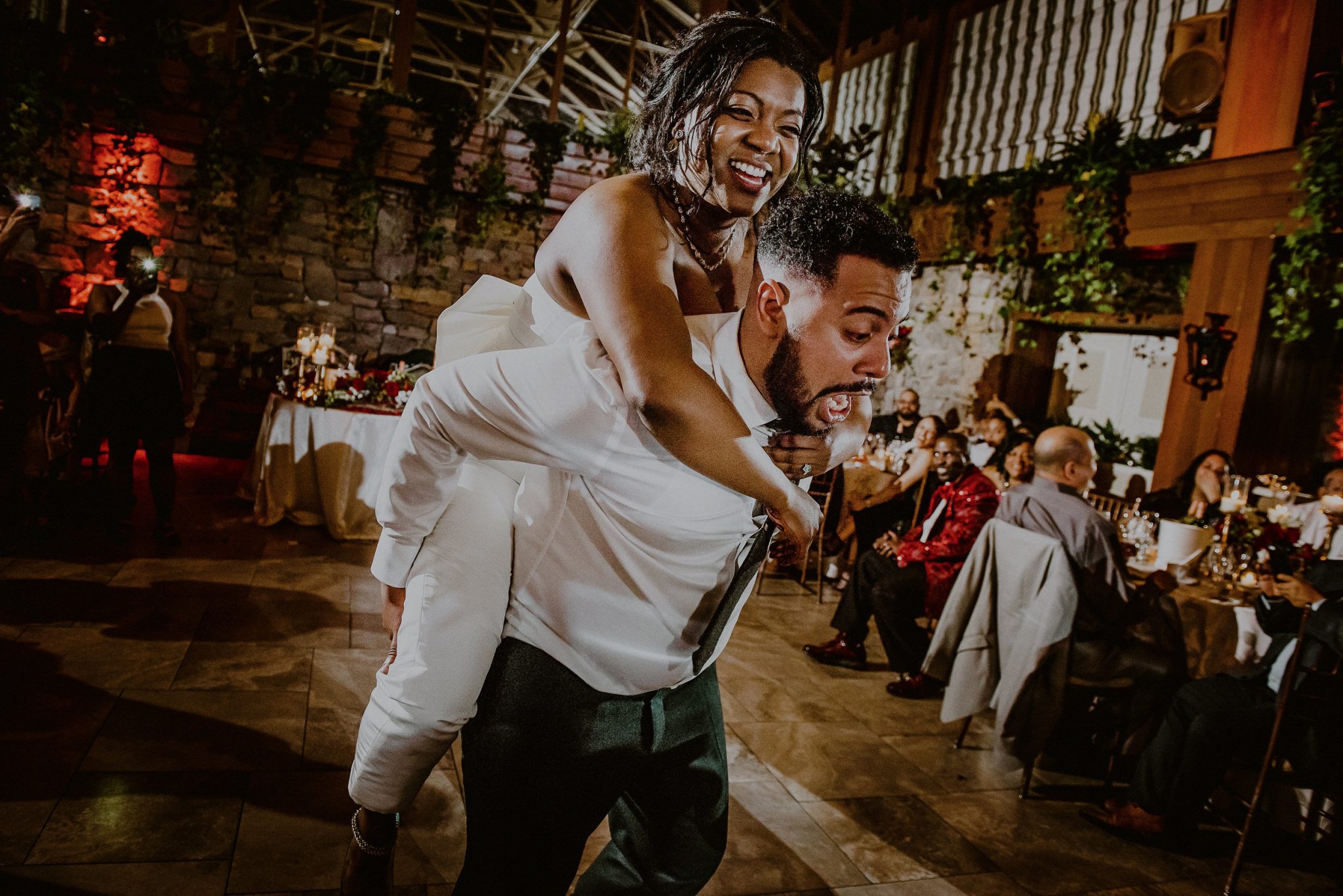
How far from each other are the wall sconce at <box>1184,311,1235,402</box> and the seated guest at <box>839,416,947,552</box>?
2.05 metres

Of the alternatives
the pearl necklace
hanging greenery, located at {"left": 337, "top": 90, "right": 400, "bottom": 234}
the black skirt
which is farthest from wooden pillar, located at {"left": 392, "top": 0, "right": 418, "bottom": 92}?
the pearl necklace

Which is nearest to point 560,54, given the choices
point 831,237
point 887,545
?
point 887,545

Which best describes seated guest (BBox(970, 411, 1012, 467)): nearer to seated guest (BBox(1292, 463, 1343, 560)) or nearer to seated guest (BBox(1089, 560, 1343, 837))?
seated guest (BBox(1292, 463, 1343, 560))

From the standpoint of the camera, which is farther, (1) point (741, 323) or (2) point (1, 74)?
(2) point (1, 74)

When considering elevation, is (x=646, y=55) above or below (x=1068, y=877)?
above

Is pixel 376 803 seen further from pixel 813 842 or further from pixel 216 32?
pixel 216 32

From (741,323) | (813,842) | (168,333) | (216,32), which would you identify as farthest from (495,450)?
(216,32)

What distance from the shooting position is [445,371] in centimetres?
105

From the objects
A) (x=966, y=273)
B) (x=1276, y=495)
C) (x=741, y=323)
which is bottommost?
(x=1276, y=495)

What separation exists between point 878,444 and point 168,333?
5.22 meters

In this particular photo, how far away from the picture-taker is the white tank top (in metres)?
4.31

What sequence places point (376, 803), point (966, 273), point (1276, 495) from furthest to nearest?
point (966, 273) < point (1276, 495) < point (376, 803)

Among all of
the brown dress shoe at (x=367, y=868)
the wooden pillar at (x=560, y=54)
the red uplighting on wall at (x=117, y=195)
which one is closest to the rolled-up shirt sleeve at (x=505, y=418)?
the brown dress shoe at (x=367, y=868)

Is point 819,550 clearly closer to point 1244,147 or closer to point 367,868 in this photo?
point 1244,147
